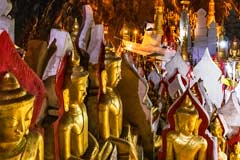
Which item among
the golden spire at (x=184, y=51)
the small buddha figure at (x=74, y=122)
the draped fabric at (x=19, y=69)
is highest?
the draped fabric at (x=19, y=69)

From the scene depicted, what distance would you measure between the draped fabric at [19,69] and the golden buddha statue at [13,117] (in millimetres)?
25

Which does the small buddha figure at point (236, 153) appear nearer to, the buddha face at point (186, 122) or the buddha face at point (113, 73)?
the buddha face at point (186, 122)

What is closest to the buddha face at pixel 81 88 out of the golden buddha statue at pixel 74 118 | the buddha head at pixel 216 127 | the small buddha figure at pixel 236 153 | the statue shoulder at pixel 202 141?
the golden buddha statue at pixel 74 118

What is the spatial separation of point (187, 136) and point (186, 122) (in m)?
0.04

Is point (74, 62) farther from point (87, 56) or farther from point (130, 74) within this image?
point (130, 74)

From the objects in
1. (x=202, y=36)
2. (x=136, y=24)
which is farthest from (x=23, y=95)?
(x=136, y=24)

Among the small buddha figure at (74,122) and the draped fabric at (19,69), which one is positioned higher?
the draped fabric at (19,69)

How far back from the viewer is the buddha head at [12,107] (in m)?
0.72

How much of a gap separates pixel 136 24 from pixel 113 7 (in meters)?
0.48

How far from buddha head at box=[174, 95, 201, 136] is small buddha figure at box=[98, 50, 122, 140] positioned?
14cm

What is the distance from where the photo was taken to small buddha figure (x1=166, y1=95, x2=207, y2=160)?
1188mm

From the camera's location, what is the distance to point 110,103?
3.78 ft

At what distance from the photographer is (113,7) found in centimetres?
767

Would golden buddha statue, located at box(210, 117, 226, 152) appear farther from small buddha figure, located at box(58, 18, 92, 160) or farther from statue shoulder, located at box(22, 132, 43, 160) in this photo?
statue shoulder, located at box(22, 132, 43, 160)
